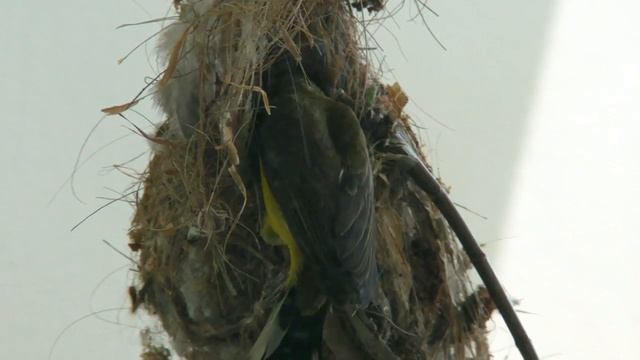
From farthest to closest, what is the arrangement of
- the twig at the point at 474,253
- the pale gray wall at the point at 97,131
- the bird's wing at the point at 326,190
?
the pale gray wall at the point at 97,131, the twig at the point at 474,253, the bird's wing at the point at 326,190

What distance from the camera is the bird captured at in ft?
3.33

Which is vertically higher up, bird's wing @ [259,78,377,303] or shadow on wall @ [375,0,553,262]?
shadow on wall @ [375,0,553,262]

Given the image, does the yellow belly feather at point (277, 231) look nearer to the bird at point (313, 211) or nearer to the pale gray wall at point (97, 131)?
the bird at point (313, 211)

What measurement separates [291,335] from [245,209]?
0.19 m

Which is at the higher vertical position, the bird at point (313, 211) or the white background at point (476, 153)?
the white background at point (476, 153)

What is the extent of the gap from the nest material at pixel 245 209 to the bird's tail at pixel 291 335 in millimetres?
45

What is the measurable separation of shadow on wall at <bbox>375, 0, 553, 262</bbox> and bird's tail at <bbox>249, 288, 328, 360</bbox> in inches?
29.9

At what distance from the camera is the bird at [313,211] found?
3.33 feet

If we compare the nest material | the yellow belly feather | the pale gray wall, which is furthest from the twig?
the pale gray wall

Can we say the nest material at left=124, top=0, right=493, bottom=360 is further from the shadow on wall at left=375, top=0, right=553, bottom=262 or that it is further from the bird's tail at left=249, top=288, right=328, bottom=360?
the shadow on wall at left=375, top=0, right=553, bottom=262

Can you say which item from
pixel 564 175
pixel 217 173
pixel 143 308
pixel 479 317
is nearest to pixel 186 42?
pixel 217 173

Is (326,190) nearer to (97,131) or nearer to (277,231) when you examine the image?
(277,231)

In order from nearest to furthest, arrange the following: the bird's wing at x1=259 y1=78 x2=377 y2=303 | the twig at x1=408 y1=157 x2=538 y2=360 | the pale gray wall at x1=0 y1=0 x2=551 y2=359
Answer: the bird's wing at x1=259 y1=78 x2=377 y2=303
the twig at x1=408 y1=157 x2=538 y2=360
the pale gray wall at x1=0 y1=0 x2=551 y2=359

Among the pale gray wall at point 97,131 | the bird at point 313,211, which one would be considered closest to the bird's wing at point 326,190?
the bird at point 313,211
